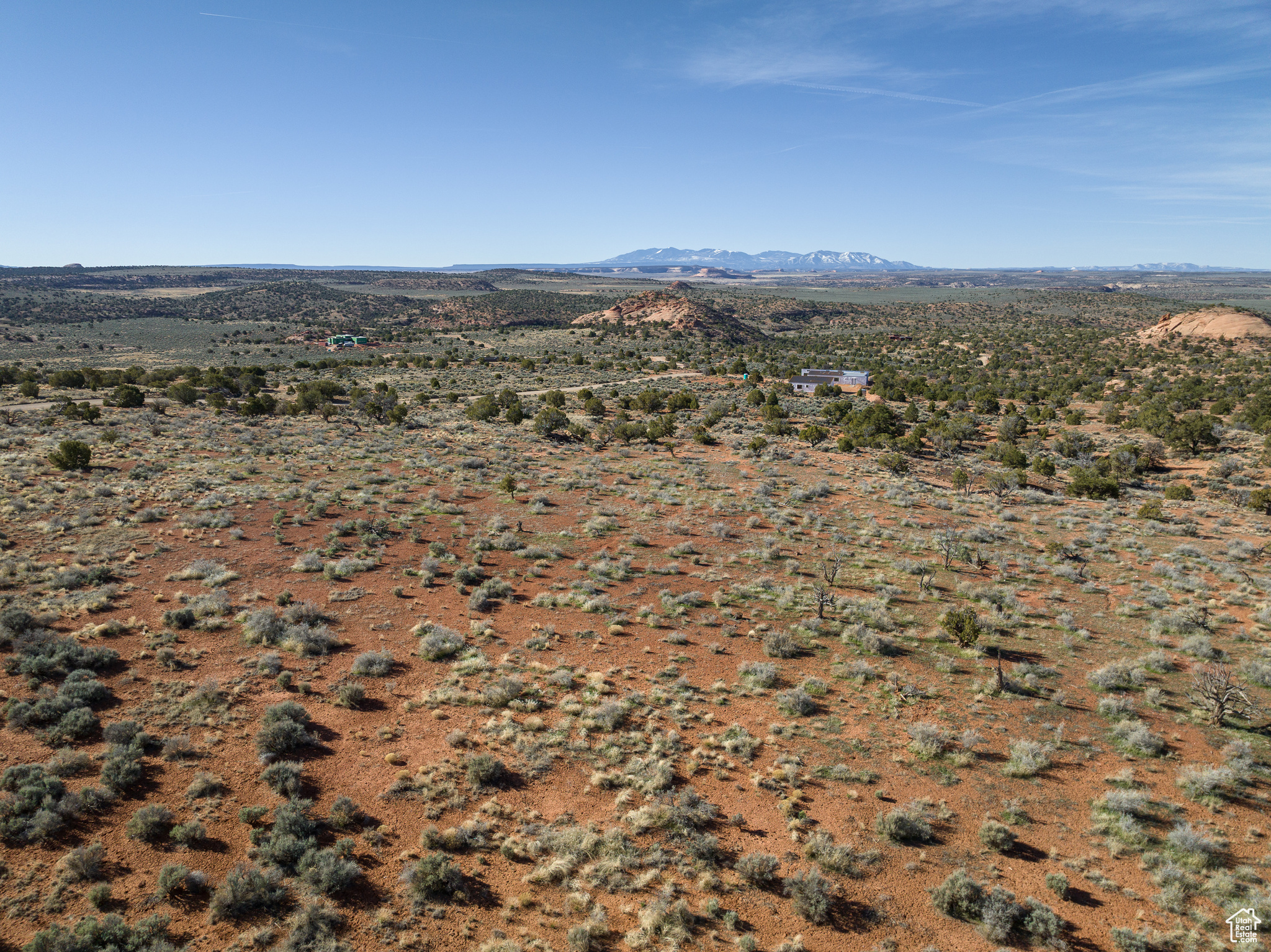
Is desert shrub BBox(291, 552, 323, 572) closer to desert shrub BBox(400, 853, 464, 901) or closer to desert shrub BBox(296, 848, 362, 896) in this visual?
desert shrub BBox(296, 848, 362, 896)

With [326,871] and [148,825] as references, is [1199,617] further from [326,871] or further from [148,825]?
[148,825]

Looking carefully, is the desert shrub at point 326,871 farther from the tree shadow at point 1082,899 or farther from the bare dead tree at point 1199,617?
the bare dead tree at point 1199,617

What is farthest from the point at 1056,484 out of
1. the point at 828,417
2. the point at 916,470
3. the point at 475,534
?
the point at 475,534

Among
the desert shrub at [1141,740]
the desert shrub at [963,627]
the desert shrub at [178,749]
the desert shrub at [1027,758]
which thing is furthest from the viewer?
the desert shrub at [963,627]

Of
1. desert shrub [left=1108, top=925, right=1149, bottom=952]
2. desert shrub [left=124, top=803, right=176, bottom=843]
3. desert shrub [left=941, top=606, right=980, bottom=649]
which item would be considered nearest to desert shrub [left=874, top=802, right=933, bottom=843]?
desert shrub [left=1108, top=925, right=1149, bottom=952]

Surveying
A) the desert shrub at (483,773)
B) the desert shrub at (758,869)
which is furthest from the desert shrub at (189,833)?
the desert shrub at (758,869)
